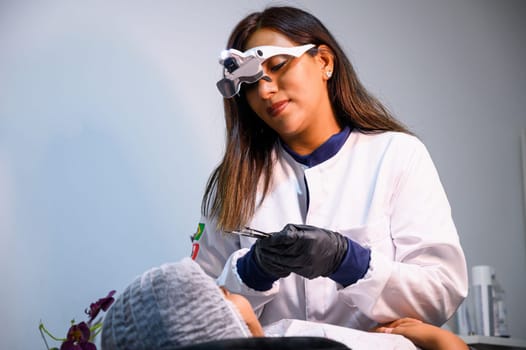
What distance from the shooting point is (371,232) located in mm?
1632

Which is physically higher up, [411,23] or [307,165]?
[411,23]

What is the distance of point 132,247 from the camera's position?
2.35 meters

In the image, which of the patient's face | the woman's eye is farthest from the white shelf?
the patient's face

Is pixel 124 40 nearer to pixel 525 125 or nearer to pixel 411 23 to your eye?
pixel 411 23

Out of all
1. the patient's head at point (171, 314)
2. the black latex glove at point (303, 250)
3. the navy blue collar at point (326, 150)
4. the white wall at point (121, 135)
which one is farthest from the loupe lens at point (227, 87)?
the patient's head at point (171, 314)

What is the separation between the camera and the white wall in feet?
7.33

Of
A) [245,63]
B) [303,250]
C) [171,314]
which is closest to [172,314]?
[171,314]

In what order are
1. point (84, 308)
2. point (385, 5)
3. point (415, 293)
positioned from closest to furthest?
1. point (415, 293)
2. point (84, 308)
3. point (385, 5)

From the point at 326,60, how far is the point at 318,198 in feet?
1.26

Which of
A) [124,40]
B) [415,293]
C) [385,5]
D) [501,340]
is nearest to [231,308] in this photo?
[415,293]

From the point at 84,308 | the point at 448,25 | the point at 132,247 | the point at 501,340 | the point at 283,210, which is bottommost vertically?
the point at 501,340

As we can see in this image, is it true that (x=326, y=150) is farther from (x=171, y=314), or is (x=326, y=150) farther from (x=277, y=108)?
(x=171, y=314)

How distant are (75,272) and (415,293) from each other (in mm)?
1180

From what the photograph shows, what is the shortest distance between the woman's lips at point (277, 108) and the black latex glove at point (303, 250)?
43 cm
